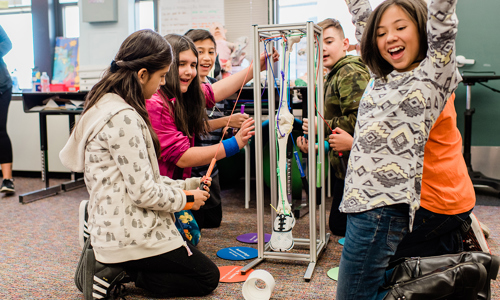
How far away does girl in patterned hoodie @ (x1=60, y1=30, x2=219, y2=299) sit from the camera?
1.34 meters

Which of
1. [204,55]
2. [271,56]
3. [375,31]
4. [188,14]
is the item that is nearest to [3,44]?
[188,14]

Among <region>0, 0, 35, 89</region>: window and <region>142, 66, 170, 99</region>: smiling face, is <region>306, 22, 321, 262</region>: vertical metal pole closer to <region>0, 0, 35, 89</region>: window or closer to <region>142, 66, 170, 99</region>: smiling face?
<region>142, 66, 170, 99</region>: smiling face

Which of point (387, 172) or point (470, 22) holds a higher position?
point (470, 22)

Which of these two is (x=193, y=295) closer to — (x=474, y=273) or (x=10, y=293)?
(x=10, y=293)

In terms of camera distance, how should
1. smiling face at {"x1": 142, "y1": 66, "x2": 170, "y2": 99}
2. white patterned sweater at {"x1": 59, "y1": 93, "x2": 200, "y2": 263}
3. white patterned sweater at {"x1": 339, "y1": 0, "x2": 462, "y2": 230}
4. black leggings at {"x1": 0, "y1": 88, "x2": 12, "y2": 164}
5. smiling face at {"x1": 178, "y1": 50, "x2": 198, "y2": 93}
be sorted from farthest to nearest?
1. black leggings at {"x1": 0, "y1": 88, "x2": 12, "y2": 164}
2. smiling face at {"x1": 178, "y1": 50, "x2": 198, "y2": 93}
3. smiling face at {"x1": 142, "y1": 66, "x2": 170, "y2": 99}
4. white patterned sweater at {"x1": 59, "y1": 93, "x2": 200, "y2": 263}
5. white patterned sweater at {"x1": 339, "y1": 0, "x2": 462, "y2": 230}

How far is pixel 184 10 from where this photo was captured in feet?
13.5

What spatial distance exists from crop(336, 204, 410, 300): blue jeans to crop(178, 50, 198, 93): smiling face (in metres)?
1.05

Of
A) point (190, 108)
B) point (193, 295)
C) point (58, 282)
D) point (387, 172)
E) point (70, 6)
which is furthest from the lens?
point (70, 6)

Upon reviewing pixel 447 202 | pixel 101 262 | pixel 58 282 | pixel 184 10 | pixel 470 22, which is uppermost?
pixel 184 10

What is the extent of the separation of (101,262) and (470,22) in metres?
3.24

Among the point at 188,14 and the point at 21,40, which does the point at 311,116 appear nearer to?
the point at 188,14

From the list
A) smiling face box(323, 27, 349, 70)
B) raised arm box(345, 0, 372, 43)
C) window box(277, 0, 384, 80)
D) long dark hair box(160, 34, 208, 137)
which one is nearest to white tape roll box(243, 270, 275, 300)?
long dark hair box(160, 34, 208, 137)

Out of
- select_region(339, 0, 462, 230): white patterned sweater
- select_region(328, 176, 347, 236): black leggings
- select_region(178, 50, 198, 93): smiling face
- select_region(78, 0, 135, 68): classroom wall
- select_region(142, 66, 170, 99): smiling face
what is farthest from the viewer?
select_region(78, 0, 135, 68): classroom wall

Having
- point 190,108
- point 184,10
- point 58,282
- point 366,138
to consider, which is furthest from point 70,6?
point 366,138
